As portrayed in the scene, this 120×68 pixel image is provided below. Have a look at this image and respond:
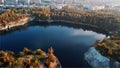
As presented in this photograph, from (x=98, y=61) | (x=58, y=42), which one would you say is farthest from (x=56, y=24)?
(x=98, y=61)

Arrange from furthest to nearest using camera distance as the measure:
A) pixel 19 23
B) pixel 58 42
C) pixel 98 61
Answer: pixel 19 23 < pixel 58 42 < pixel 98 61

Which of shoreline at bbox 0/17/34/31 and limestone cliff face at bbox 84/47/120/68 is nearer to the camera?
limestone cliff face at bbox 84/47/120/68

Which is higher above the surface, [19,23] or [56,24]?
[19,23]

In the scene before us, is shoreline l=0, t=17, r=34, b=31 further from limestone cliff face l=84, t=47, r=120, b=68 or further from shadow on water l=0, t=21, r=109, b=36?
limestone cliff face l=84, t=47, r=120, b=68

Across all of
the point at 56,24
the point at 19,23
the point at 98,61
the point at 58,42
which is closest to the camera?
the point at 98,61

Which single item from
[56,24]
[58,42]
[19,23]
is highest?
[19,23]

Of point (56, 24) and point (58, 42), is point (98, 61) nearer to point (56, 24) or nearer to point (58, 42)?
point (58, 42)

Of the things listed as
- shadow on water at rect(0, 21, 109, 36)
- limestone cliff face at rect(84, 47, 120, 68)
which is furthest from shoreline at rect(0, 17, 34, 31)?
limestone cliff face at rect(84, 47, 120, 68)

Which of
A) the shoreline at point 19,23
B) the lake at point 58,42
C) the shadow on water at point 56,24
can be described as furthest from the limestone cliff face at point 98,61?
the shoreline at point 19,23

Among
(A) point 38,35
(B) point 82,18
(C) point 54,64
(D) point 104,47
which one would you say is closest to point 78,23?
(B) point 82,18
